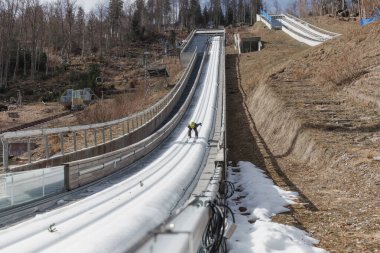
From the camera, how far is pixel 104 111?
3069cm

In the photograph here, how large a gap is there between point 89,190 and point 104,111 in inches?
776

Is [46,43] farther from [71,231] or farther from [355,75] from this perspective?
[71,231]

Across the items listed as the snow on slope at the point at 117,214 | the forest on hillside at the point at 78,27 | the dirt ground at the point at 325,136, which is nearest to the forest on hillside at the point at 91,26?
the forest on hillside at the point at 78,27

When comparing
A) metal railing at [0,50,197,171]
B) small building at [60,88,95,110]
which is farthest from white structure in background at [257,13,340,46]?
small building at [60,88,95,110]

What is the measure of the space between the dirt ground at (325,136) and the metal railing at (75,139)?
453 cm

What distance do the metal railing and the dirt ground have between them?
4528 mm

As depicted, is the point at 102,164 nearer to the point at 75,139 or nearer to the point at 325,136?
the point at 75,139

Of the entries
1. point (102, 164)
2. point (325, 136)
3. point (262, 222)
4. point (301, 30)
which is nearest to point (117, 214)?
point (262, 222)

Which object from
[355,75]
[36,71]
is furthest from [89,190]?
[36,71]

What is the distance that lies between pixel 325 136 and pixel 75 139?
26.7 ft

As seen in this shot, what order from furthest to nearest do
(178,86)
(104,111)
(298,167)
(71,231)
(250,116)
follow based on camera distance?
1. (178,86)
2. (104,111)
3. (250,116)
4. (298,167)
5. (71,231)

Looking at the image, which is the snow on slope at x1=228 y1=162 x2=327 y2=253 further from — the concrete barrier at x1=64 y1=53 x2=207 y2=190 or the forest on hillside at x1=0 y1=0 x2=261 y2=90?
the forest on hillside at x1=0 y1=0 x2=261 y2=90

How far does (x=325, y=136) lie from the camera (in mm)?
14570

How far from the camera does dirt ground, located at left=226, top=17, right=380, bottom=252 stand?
8.41 metres
